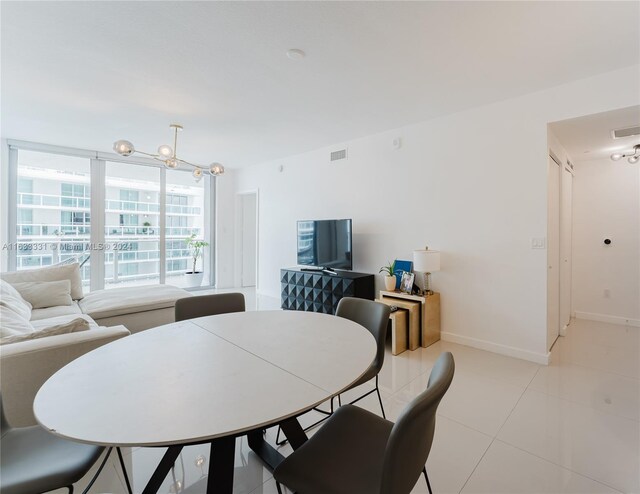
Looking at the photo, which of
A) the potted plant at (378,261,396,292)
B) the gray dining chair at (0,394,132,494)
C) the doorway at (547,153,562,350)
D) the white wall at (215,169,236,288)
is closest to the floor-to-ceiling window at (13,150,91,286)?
the white wall at (215,169,236,288)

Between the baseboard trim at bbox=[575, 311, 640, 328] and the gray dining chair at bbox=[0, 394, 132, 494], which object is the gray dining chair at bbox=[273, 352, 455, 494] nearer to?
the gray dining chair at bbox=[0, 394, 132, 494]

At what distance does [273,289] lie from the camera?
20.1 feet

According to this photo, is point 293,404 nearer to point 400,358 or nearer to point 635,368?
point 400,358

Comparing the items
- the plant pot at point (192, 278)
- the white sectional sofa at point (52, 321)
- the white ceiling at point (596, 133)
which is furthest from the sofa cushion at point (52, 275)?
the white ceiling at point (596, 133)

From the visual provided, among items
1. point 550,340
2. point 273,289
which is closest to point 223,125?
point 273,289

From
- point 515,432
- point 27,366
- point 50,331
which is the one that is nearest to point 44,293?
point 50,331

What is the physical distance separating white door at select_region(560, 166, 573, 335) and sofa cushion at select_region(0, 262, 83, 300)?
604cm

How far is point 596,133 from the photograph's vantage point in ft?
10.8

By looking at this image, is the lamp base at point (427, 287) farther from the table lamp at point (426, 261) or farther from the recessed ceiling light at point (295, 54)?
the recessed ceiling light at point (295, 54)

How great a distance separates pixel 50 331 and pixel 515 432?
9.78 feet

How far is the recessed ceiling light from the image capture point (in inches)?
93.3

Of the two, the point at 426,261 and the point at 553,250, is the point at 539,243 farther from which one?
the point at 426,261

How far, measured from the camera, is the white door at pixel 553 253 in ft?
10.3

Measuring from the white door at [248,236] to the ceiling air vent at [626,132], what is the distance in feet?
19.8
